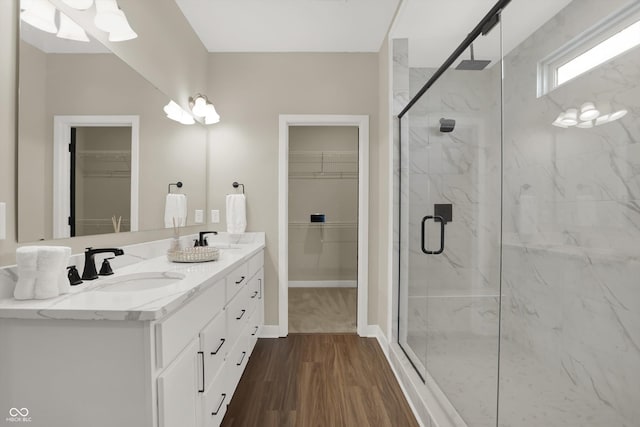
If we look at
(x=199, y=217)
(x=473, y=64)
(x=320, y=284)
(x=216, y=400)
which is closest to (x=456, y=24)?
(x=473, y=64)

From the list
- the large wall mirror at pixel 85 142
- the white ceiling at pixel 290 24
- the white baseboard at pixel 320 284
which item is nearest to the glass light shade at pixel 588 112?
the white ceiling at pixel 290 24

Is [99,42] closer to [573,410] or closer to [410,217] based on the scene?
[410,217]

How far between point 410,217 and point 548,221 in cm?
92

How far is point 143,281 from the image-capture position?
4.83 ft

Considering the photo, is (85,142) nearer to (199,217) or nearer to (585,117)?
(199,217)

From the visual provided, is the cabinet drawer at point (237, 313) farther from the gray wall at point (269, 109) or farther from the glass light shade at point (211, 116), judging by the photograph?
the glass light shade at point (211, 116)

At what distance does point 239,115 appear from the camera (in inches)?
114

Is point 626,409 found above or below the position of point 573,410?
above

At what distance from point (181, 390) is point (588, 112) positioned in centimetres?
195

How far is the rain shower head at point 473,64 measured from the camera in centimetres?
159

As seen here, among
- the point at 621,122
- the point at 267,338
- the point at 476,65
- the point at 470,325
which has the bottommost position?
the point at 267,338

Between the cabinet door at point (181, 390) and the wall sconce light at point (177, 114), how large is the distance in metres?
1.64

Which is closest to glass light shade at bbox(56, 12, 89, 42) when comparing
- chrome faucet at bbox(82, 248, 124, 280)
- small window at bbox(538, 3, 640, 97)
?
chrome faucet at bbox(82, 248, 124, 280)

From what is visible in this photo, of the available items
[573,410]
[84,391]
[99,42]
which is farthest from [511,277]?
[99,42]
